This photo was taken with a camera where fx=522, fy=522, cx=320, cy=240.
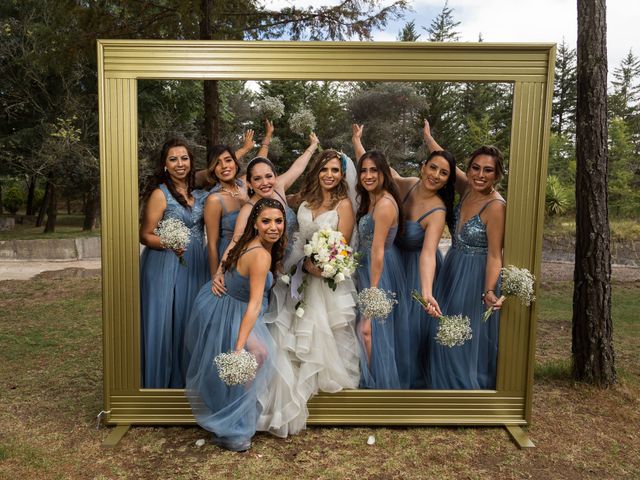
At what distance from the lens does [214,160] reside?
14.1 feet

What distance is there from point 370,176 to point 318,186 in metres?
0.43

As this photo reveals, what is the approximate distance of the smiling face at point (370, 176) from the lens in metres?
4.23

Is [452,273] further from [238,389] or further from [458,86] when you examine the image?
[238,389]

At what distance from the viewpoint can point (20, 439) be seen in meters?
4.11

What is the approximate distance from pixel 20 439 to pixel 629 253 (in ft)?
28.5

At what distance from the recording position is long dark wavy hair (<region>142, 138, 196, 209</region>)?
4.27 m

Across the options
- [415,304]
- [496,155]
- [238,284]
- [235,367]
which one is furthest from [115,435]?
[496,155]

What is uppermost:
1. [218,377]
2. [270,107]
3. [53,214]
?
[270,107]

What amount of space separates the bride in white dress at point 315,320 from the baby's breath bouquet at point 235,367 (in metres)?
0.44

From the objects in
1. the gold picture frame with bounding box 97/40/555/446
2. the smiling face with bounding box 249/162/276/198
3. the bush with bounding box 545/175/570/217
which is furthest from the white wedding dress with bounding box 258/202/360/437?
the bush with bounding box 545/175/570/217

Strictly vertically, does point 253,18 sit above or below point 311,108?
above

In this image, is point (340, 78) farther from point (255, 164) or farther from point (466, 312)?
point (466, 312)

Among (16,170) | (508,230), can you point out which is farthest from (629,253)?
(16,170)

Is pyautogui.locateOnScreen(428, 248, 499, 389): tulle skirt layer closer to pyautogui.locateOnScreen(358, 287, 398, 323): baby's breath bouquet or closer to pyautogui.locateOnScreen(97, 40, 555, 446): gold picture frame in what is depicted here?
pyautogui.locateOnScreen(97, 40, 555, 446): gold picture frame
